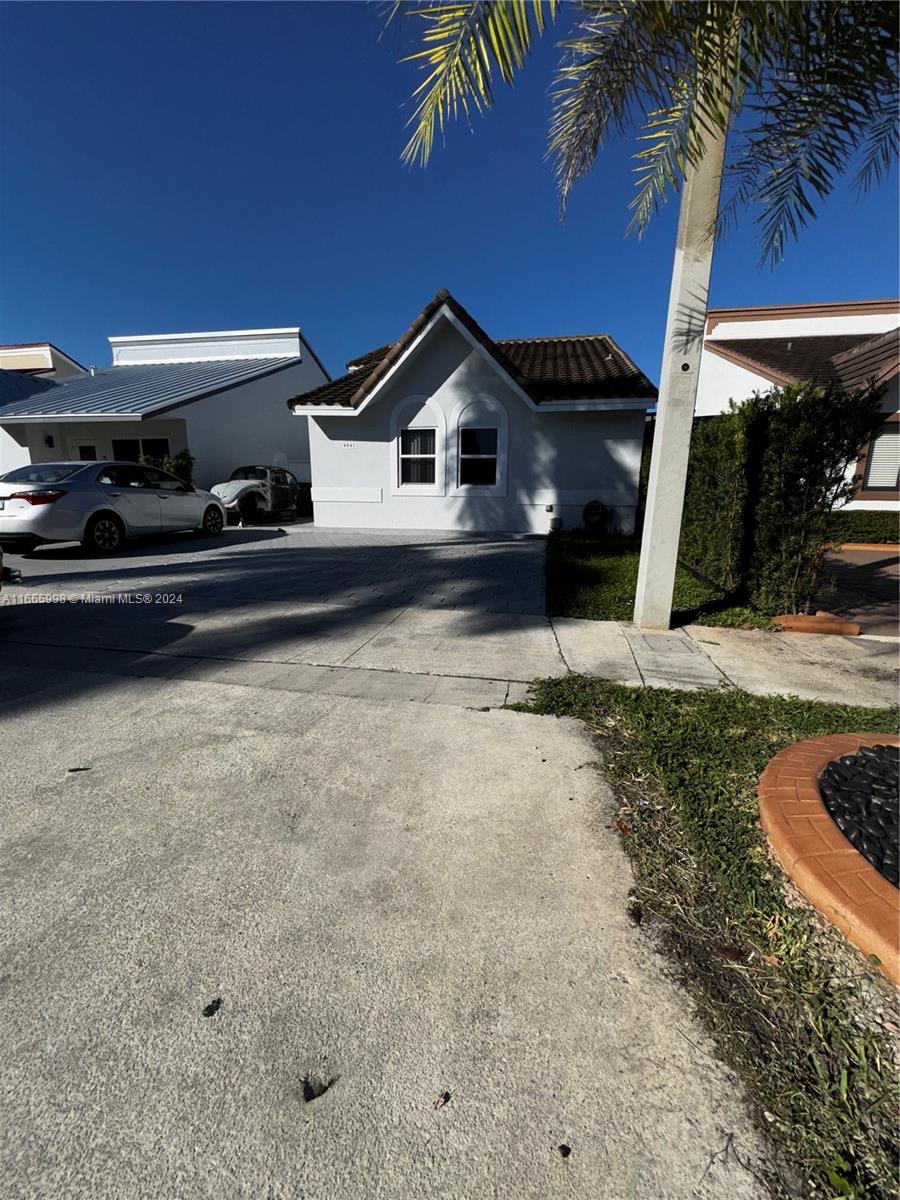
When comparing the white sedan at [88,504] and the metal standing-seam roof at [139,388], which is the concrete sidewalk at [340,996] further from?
the metal standing-seam roof at [139,388]

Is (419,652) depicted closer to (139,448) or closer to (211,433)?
(211,433)

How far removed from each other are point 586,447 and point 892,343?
273 inches

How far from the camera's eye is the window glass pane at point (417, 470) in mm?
13188

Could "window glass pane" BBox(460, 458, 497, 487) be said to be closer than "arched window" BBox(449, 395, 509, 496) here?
No

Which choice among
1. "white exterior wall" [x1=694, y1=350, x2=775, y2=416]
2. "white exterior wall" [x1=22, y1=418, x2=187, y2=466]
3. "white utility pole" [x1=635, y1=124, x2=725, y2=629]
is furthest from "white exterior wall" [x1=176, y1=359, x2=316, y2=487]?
"white utility pole" [x1=635, y1=124, x2=725, y2=629]

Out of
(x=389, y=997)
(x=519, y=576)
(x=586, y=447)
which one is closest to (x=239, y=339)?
(x=586, y=447)

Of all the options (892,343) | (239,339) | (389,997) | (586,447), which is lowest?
(389,997)

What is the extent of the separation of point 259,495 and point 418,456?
5397mm

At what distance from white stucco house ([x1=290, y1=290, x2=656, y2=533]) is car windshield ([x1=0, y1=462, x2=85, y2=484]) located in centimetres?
519

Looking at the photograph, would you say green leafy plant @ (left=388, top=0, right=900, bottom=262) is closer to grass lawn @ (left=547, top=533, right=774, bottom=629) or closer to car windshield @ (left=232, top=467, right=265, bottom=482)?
grass lawn @ (left=547, top=533, right=774, bottom=629)

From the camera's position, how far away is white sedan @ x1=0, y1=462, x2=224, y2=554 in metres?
8.61

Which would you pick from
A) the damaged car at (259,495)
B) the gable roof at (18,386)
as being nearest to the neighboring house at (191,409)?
the gable roof at (18,386)

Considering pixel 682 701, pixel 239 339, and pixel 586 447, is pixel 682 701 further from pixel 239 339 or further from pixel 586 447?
pixel 239 339

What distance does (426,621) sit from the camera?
5.68 meters
